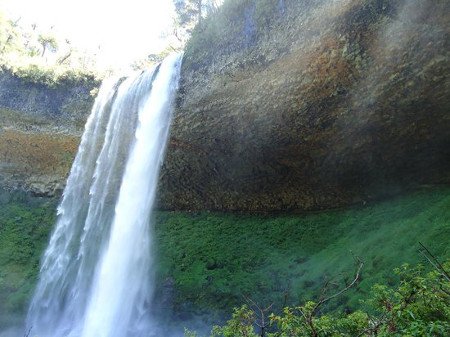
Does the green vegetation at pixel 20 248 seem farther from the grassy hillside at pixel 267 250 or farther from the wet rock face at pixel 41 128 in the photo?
the wet rock face at pixel 41 128

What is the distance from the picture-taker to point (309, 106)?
10422 millimetres

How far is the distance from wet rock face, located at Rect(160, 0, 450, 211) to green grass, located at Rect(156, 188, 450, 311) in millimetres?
838

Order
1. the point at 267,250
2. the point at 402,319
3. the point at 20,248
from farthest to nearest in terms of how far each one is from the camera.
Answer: the point at 20,248 → the point at 267,250 → the point at 402,319

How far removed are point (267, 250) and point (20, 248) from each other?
9.77 m

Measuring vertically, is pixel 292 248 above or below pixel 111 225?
below

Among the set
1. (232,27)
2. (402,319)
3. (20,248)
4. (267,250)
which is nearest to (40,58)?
(20,248)

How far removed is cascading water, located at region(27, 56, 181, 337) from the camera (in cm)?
1167

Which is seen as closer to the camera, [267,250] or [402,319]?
[402,319]

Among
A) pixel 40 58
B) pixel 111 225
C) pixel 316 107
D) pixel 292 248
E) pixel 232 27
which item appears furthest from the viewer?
pixel 40 58

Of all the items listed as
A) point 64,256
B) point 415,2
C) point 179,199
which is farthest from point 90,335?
point 415,2

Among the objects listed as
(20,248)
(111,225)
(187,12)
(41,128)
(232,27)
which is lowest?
(20,248)

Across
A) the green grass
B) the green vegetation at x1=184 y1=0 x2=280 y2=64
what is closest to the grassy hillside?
the green grass

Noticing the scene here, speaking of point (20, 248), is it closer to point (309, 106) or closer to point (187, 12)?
point (309, 106)

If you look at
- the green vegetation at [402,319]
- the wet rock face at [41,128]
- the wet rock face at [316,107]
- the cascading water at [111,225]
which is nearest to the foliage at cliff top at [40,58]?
the wet rock face at [41,128]
